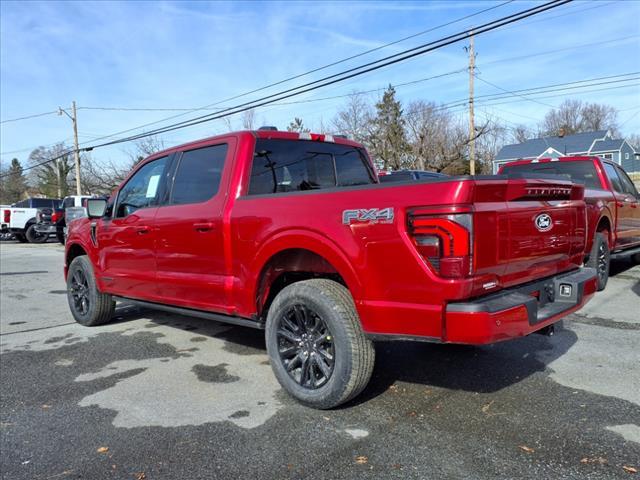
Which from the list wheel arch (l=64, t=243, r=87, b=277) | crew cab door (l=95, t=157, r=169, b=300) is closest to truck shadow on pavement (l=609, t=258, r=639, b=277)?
crew cab door (l=95, t=157, r=169, b=300)

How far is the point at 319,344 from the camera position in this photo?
355 cm

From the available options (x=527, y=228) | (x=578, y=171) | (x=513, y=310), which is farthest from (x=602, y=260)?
(x=513, y=310)

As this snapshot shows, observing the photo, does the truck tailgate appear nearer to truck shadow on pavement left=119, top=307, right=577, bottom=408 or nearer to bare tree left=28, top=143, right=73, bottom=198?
truck shadow on pavement left=119, top=307, right=577, bottom=408

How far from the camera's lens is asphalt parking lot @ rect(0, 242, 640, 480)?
284 cm

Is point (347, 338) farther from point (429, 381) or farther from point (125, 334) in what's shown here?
point (125, 334)

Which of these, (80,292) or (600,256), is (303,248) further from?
(600,256)

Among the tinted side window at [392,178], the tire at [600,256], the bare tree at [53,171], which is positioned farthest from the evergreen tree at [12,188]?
the tire at [600,256]

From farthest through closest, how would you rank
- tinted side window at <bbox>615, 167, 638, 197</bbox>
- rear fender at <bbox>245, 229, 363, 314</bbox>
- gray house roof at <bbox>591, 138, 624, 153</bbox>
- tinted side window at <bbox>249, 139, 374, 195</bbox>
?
gray house roof at <bbox>591, 138, 624, 153</bbox> < tinted side window at <bbox>615, 167, 638, 197</bbox> < tinted side window at <bbox>249, 139, 374, 195</bbox> < rear fender at <bbox>245, 229, 363, 314</bbox>

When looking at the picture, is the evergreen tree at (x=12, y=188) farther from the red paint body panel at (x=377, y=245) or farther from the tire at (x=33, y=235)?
the red paint body panel at (x=377, y=245)

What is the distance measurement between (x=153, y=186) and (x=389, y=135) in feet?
110

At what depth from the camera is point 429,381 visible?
161 inches

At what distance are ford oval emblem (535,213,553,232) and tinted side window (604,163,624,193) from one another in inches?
197

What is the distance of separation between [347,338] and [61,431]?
1981 millimetres

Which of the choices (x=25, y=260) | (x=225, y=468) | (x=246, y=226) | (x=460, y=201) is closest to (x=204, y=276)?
(x=246, y=226)
